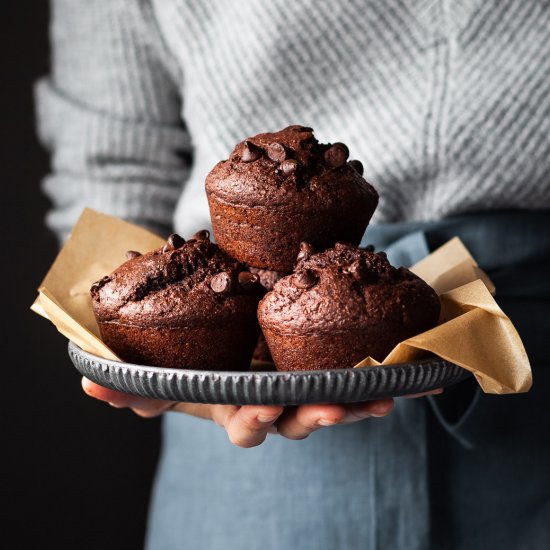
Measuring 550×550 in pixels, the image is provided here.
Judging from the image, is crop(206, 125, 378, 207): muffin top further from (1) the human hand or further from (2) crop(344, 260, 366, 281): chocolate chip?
(1) the human hand

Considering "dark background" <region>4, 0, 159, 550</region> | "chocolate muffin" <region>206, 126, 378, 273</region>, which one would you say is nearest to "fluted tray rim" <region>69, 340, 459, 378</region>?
"chocolate muffin" <region>206, 126, 378, 273</region>

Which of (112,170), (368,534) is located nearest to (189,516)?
(368,534)

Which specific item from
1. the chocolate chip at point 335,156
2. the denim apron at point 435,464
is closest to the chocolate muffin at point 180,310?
the chocolate chip at point 335,156

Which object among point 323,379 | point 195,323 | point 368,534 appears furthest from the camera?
point 368,534

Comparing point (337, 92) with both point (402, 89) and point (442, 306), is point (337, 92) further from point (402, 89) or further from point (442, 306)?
point (442, 306)

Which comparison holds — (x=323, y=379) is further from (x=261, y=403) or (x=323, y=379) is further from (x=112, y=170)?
(x=112, y=170)
